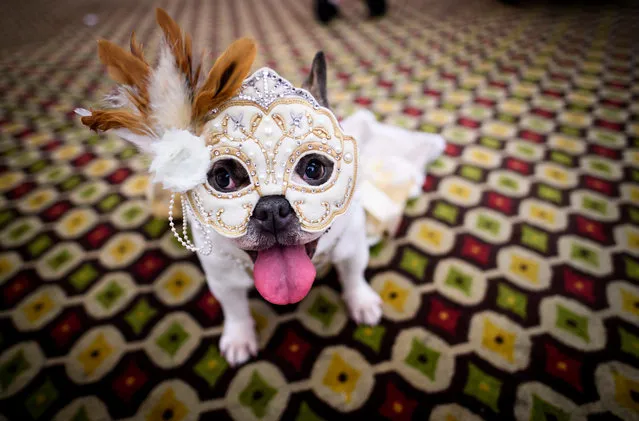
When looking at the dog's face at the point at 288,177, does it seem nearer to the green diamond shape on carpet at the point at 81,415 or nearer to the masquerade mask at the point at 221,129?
the masquerade mask at the point at 221,129

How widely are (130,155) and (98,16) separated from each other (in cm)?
503

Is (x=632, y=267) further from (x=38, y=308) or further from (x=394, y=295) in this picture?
(x=38, y=308)

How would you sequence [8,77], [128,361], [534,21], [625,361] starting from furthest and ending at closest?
[534,21]
[8,77]
[128,361]
[625,361]

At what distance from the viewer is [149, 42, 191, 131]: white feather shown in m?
0.71

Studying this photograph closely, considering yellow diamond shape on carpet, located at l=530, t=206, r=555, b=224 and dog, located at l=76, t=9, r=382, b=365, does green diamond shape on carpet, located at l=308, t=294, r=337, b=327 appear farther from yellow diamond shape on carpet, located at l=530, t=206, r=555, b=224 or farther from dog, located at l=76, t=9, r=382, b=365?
yellow diamond shape on carpet, located at l=530, t=206, r=555, b=224

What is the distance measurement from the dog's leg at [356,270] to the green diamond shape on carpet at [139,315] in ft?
2.78

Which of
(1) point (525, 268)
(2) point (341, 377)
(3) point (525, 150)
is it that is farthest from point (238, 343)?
(3) point (525, 150)

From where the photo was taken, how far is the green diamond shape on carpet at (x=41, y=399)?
44.9 inches

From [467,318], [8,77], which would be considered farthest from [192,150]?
[8,77]

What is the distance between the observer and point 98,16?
5586 mm

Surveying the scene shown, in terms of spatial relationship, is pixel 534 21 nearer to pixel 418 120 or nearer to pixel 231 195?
pixel 418 120

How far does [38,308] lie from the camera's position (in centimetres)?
144

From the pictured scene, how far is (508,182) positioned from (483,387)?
1209 millimetres

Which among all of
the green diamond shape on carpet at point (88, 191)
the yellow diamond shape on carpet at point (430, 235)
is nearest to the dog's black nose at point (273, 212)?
the yellow diamond shape on carpet at point (430, 235)
